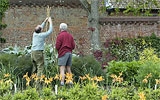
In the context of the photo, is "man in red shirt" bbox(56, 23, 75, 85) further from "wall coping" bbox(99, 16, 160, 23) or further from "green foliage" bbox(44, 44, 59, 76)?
"wall coping" bbox(99, 16, 160, 23)

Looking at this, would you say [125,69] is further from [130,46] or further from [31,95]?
[130,46]

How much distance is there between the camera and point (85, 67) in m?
11.9

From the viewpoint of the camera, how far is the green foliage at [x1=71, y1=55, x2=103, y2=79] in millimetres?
11758

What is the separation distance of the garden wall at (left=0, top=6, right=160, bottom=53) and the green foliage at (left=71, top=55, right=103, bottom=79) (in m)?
8.57

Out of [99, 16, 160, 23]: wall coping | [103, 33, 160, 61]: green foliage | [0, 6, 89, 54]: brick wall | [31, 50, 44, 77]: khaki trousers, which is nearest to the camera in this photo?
[31, 50, 44, 77]: khaki trousers

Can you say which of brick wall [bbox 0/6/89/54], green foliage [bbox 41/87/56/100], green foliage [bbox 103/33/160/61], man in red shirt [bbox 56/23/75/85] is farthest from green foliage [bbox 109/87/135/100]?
brick wall [bbox 0/6/89/54]

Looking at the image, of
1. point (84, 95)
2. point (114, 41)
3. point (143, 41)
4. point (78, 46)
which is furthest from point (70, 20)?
point (84, 95)

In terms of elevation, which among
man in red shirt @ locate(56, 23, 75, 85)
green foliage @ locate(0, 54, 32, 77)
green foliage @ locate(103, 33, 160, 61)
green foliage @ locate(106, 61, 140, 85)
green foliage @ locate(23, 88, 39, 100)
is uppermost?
man in red shirt @ locate(56, 23, 75, 85)

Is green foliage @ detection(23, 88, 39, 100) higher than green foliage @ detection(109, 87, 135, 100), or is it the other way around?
green foliage @ detection(23, 88, 39, 100)

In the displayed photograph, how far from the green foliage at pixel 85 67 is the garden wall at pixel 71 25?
8570 mm

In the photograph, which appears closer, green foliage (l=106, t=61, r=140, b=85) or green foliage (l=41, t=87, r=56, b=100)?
green foliage (l=41, t=87, r=56, b=100)

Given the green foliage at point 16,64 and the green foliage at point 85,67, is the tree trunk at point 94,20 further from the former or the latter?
the green foliage at point 16,64

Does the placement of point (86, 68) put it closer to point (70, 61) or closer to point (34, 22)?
point (70, 61)

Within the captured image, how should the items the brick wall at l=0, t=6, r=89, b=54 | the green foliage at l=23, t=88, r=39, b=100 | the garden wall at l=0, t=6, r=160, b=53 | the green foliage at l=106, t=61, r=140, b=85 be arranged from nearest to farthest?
1. the green foliage at l=23, t=88, r=39, b=100
2. the green foliage at l=106, t=61, r=140, b=85
3. the garden wall at l=0, t=6, r=160, b=53
4. the brick wall at l=0, t=6, r=89, b=54
